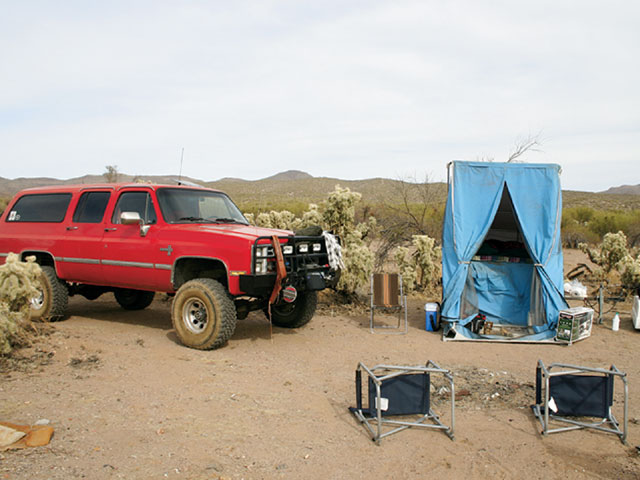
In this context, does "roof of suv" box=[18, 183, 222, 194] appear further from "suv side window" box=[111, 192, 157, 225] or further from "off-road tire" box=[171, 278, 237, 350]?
"off-road tire" box=[171, 278, 237, 350]

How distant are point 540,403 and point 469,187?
452 centimetres

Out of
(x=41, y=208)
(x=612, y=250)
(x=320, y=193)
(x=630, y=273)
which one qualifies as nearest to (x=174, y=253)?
(x=41, y=208)

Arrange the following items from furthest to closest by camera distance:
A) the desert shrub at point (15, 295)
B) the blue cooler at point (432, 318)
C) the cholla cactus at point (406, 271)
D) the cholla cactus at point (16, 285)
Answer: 1. the cholla cactus at point (406, 271)
2. the blue cooler at point (432, 318)
3. the cholla cactus at point (16, 285)
4. the desert shrub at point (15, 295)

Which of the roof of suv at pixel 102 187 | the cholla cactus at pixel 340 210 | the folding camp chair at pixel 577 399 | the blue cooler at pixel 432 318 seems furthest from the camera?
the cholla cactus at pixel 340 210

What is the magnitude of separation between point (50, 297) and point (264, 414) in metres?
4.78

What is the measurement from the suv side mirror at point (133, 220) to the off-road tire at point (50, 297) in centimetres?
179

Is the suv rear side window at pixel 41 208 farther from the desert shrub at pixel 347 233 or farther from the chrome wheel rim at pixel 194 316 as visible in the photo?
the desert shrub at pixel 347 233

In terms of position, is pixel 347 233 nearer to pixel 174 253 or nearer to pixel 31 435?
pixel 174 253

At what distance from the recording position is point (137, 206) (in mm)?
7434

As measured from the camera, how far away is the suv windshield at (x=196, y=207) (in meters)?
7.20

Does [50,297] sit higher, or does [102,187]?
[102,187]

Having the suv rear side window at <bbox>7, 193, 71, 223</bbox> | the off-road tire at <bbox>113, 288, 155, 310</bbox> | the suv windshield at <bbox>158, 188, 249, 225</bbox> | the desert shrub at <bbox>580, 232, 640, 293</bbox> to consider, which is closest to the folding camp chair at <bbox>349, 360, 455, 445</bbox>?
the suv windshield at <bbox>158, 188, 249, 225</bbox>

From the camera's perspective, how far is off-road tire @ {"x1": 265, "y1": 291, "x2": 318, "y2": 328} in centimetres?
820

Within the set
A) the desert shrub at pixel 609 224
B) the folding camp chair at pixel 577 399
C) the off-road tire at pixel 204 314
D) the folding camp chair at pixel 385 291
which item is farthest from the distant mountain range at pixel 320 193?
the folding camp chair at pixel 577 399
